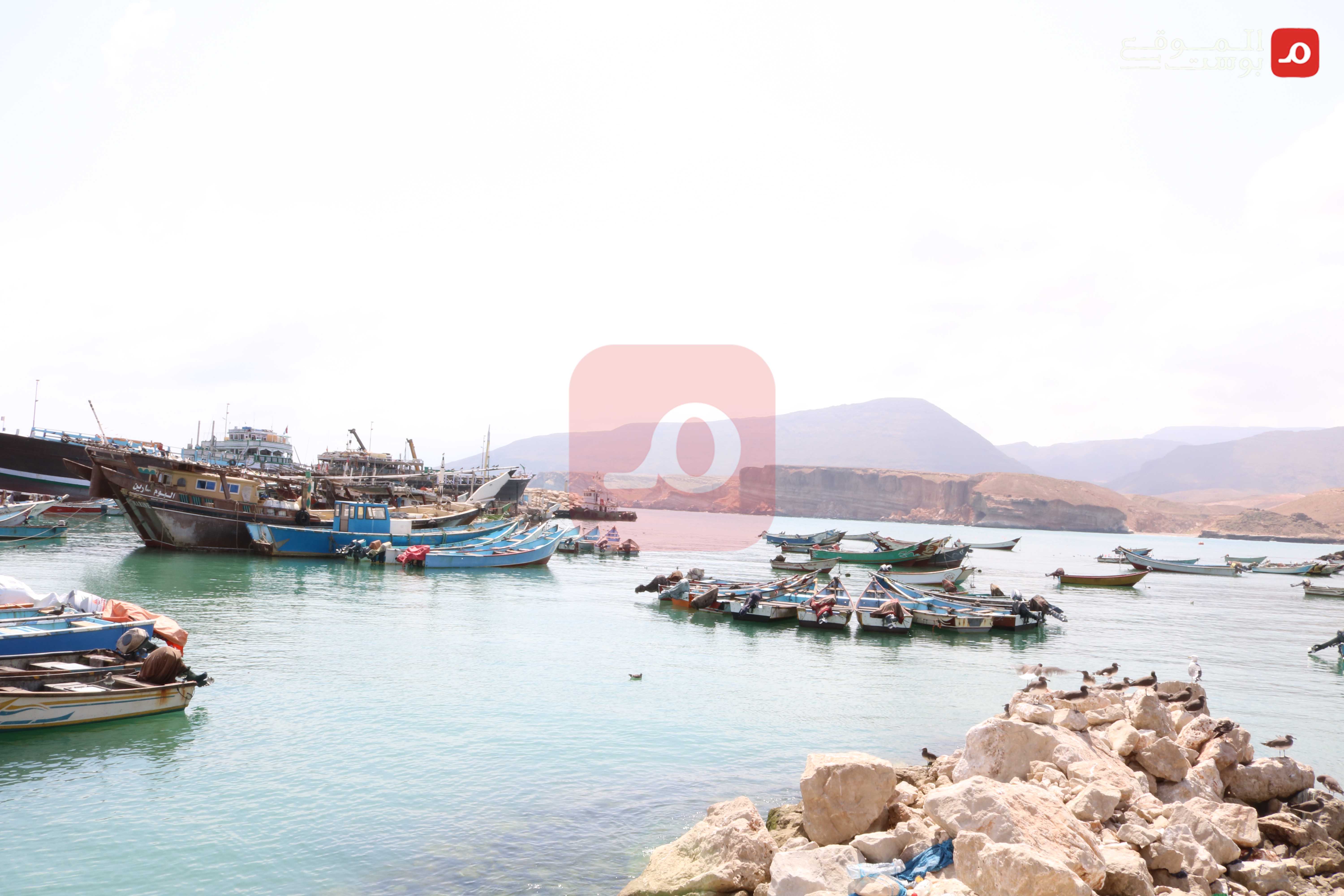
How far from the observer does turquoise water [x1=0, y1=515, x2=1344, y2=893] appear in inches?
366

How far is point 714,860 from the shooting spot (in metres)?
8.16

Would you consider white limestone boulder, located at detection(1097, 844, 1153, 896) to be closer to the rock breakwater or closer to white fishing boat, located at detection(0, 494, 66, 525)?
the rock breakwater

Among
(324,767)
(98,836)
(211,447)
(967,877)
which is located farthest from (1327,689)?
(211,447)

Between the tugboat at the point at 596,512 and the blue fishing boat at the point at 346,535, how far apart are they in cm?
6821

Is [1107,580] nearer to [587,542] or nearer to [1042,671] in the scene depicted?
[587,542]

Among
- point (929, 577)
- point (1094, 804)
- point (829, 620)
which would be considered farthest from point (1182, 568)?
point (1094, 804)

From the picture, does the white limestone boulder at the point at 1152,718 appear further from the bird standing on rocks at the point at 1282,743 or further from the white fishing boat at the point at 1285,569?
the white fishing boat at the point at 1285,569

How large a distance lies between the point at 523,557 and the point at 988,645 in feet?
94.5

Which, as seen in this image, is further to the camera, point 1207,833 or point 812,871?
point 1207,833

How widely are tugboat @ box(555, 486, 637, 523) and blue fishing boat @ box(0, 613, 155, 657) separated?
103015 mm

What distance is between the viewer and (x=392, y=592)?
34.1m

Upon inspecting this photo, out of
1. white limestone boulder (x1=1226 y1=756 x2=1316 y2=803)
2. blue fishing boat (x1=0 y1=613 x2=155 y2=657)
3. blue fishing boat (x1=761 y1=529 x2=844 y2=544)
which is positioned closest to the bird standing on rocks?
white limestone boulder (x1=1226 y1=756 x2=1316 y2=803)

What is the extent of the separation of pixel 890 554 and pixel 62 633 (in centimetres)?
4936

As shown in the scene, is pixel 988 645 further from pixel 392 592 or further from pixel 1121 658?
pixel 392 592
